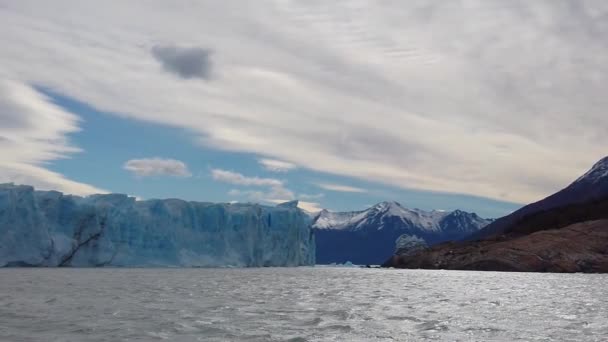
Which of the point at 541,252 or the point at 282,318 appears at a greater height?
the point at 541,252

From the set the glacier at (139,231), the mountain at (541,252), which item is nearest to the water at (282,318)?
the glacier at (139,231)

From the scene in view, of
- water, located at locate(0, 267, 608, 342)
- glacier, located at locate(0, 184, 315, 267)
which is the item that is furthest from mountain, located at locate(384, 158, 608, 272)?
water, located at locate(0, 267, 608, 342)

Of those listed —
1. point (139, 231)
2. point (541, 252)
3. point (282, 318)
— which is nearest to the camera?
point (282, 318)

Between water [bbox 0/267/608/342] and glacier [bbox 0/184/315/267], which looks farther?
glacier [bbox 0/184/315/267]

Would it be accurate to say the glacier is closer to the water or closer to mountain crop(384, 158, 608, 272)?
mountain crop(384, 158, 608, 272)

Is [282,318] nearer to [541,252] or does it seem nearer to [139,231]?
[139,231]

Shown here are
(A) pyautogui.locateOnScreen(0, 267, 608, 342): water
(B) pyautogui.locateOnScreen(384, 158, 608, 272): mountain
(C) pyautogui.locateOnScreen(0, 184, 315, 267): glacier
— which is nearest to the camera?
(A) pyautogui.locateOnScreen(0, 267, 608, 342): water

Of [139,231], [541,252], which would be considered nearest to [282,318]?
[139,231]

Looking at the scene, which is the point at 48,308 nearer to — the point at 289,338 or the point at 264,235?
the point at 289,338
